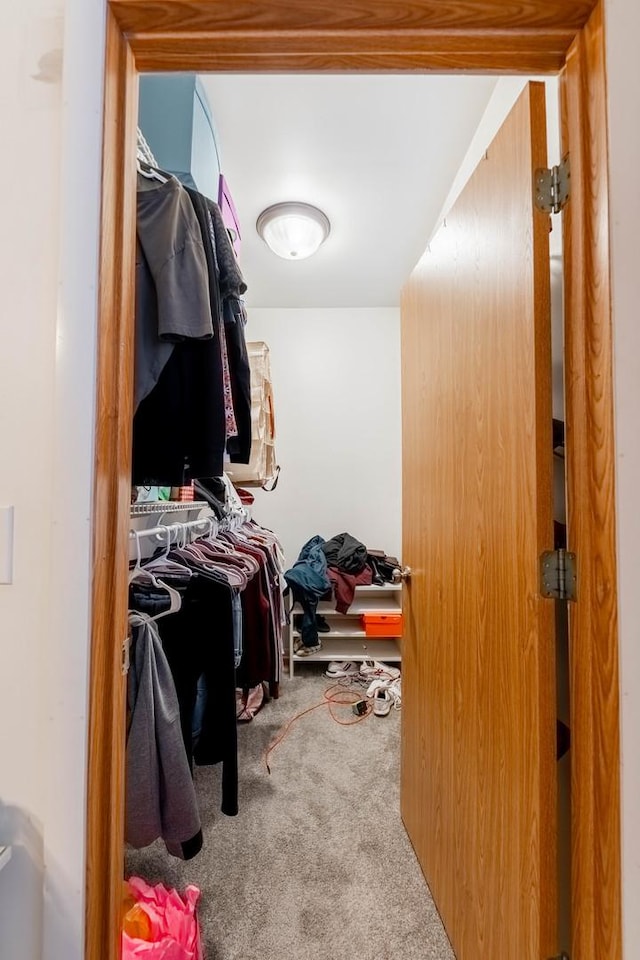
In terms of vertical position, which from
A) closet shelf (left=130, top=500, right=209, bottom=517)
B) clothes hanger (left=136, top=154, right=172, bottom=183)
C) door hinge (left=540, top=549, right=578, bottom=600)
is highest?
clothes hanger (left=136, top=154, right=172, bottom=183)

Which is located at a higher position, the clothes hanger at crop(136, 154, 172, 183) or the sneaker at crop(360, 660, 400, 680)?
the clothes hanger at crop(136, 154, 172, 183)

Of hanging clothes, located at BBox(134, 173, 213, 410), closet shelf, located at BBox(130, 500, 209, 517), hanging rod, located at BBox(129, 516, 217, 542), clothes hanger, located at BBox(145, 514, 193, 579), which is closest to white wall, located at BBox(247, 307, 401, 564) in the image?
hanging rod, located at BBox(129, 516, 217, 542)

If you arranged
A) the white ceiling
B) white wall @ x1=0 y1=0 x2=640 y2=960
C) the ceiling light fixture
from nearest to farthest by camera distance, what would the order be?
white wall @ x1=0 y1=0 x2=640 y2=960 → the white ceiling → the ceiling light fixture

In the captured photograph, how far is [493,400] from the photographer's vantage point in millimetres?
958

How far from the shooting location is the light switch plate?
0.66m

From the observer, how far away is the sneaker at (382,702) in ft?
7.53

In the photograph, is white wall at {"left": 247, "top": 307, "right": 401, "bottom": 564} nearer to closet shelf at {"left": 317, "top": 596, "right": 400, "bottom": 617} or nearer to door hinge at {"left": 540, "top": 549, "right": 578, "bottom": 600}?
closet shelf at {"left": 317, "top": 596, "right": 400, "bottom": 617}

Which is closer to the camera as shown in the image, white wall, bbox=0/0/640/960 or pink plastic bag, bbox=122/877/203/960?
white wall, bbox=0/0/640/960

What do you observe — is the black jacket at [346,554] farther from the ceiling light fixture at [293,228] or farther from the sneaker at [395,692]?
the ceiling light fixture at [293,228]

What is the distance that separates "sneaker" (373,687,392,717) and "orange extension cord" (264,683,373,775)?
0.04 meters

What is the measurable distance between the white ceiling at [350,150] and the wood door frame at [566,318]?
2.92 feet

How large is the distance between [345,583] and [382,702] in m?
0.77

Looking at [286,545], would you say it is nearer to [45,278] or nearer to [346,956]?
[346,956]

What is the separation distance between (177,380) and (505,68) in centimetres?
90
